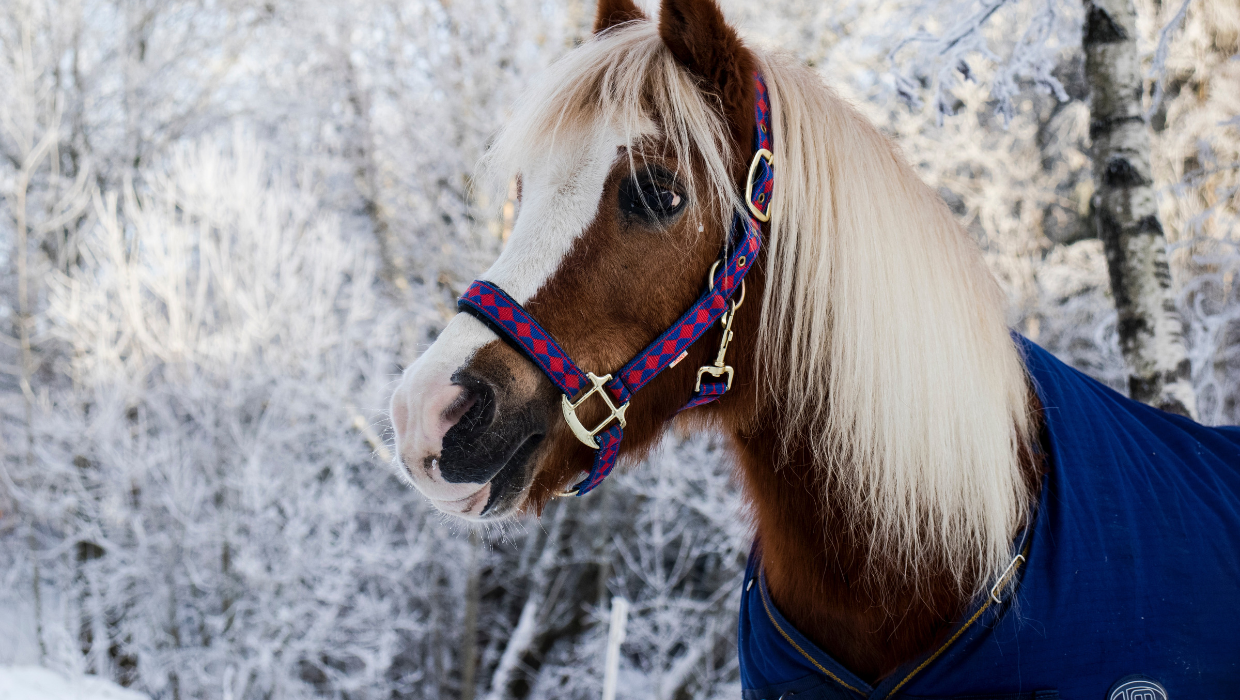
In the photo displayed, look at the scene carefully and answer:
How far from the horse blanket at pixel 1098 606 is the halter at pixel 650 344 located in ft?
2.15

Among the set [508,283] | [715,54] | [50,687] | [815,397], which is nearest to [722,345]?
[815,397]

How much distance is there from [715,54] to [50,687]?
26.2 feet

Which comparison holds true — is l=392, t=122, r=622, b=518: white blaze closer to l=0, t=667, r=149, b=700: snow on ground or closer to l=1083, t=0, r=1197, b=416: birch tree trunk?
l=1083, t=0, r=1197, b=416: birch tree trunk

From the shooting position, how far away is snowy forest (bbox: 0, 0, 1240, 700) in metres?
8.91

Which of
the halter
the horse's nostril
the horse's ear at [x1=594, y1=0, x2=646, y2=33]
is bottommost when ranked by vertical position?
the horse's nostril

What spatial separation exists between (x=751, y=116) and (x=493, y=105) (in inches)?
374

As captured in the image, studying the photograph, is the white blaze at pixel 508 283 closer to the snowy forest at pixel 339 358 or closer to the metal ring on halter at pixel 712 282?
the metal ring on halter at pixel 712 282

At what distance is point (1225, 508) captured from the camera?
1566mm

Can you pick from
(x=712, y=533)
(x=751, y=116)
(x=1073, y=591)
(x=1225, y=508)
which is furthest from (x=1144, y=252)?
(x=712, y=533)

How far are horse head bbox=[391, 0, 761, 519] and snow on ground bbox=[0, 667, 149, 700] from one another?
6446 millimetres

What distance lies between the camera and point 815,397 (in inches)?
60.1

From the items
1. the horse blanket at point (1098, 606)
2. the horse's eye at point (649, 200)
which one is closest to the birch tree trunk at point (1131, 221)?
the horse blanket at point (1098, 606)

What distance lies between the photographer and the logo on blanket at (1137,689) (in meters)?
1.33

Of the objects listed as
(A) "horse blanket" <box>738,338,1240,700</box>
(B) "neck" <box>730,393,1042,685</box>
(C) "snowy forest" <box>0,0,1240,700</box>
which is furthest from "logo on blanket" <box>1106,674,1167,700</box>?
(C) "snowy forest" <box>0,0,1240,700</box>
